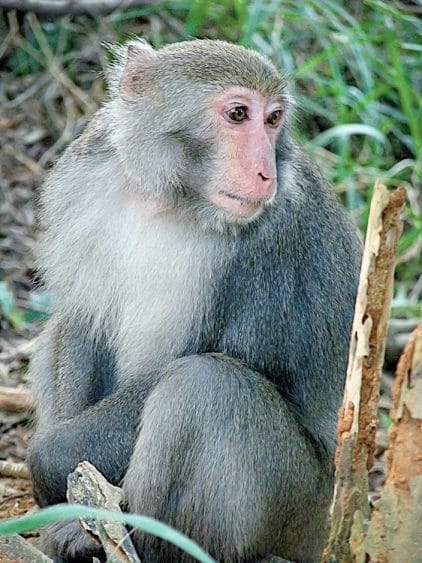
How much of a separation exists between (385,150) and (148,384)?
14.4 ft

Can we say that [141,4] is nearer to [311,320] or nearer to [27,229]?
[27,229]

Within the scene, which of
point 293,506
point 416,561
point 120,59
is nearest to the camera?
point 416,561

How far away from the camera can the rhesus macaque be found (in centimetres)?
475

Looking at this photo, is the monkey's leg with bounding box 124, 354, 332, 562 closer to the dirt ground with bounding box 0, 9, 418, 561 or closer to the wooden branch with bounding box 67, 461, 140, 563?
the wooden branch with bounding box 67, 461, 140, 563

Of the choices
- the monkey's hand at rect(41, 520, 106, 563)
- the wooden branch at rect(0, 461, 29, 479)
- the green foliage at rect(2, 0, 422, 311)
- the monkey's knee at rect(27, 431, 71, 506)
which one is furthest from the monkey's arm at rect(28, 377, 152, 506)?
the green foliage at rect(2, 0, 422, 311)

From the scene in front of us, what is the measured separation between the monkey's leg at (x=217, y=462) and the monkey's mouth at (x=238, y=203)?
589 millimetres

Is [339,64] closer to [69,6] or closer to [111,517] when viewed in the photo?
[69,6]

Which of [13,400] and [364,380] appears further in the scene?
[13,400]

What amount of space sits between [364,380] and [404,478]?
0.35 m

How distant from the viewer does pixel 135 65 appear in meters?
5.22

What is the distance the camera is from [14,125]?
9164 mm

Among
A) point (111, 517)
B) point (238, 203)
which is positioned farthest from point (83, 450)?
point (111, 517)

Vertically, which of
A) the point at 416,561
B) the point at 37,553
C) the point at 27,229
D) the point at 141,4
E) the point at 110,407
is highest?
the point at 141,4

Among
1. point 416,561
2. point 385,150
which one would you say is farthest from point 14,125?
point 416,561
